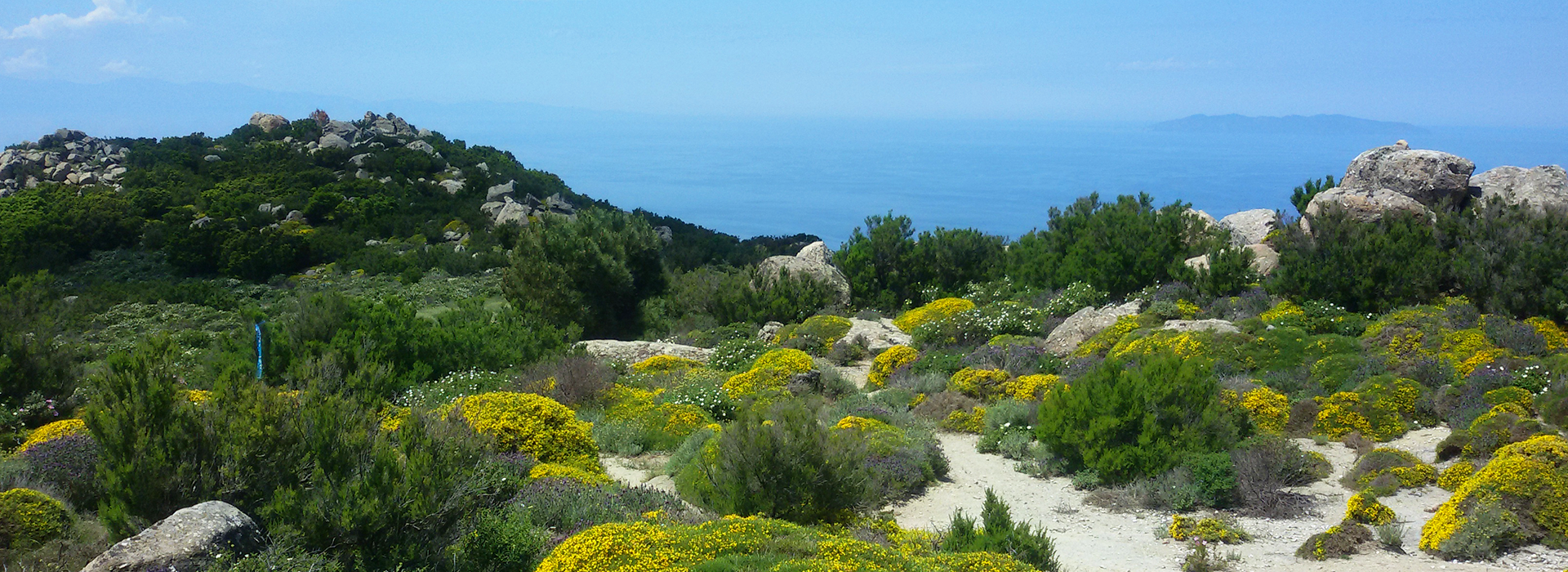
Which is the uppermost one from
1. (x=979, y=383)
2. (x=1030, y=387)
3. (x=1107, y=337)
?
(x=1107, y=337)

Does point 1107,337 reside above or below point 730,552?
below

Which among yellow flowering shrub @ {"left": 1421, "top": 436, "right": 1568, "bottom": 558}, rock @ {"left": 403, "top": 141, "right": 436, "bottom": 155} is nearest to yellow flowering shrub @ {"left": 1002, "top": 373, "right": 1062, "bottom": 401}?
yellow flowering shrub @ {"left": 1421, "top": 436, "right": 1568, "bottom": 558}

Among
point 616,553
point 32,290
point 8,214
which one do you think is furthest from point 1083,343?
point 8,214

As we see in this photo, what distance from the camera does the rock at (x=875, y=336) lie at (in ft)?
59.2

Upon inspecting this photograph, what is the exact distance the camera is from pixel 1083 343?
1552 cm

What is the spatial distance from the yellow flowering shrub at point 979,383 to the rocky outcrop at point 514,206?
27494 millimetres

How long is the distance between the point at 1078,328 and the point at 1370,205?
8.57 meters

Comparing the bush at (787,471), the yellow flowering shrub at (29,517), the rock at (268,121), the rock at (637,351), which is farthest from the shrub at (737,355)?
the rock at (268,121)

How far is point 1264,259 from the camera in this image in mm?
20906

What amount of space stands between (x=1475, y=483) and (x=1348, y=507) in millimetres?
948

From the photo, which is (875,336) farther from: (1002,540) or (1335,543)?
(1002,540)

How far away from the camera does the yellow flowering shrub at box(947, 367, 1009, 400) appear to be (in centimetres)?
1334

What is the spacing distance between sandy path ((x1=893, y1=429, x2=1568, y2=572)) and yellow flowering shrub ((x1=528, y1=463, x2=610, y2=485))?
2976 mm

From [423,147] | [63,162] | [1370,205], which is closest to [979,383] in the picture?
[1370,205]
